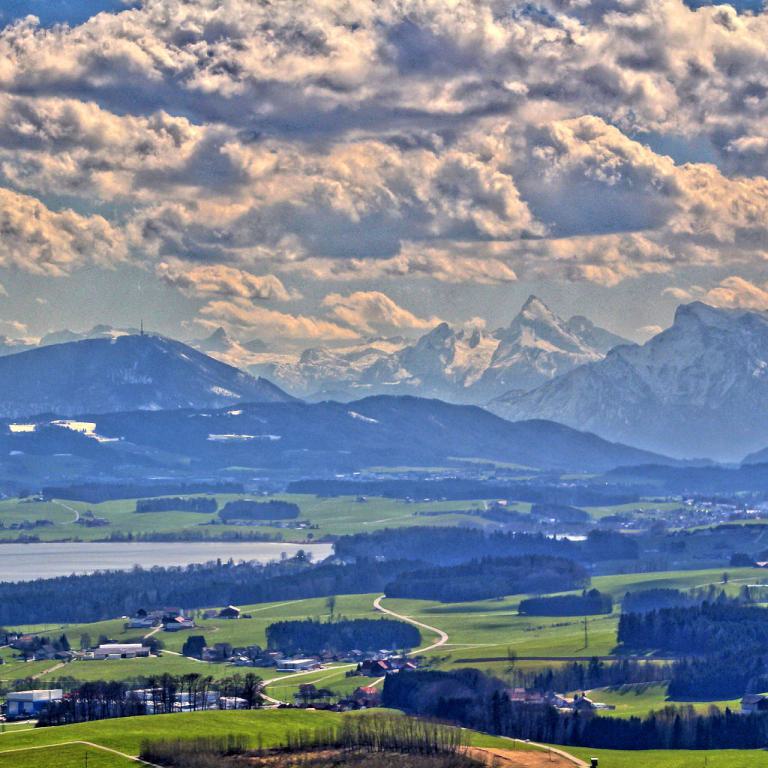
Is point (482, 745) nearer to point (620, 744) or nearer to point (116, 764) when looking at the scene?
point (620, 744)

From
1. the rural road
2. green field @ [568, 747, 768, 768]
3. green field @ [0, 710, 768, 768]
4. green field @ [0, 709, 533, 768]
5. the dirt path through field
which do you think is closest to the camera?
green field @ [0, 709, 533, 768]

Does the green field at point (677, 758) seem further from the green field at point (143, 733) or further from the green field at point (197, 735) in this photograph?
the green field at point (143, 733)

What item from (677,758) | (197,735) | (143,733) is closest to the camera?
(143,733)

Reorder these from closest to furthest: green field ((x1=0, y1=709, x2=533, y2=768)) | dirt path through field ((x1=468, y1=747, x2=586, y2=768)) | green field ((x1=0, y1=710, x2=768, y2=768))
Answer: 1. green field ((x1=0, y1=709, x2=533, y2=768))
2. green field ((x1=0, y1=710, x2=768, y2=768))
3. dirt path through field ((x1=468, y1=747, x2=586, y2=768))

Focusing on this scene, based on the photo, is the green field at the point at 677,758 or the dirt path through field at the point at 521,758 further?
the green field at the point at 677,758

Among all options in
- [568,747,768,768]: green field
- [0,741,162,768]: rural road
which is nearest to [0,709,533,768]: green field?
[0,741,162,768]: rural road

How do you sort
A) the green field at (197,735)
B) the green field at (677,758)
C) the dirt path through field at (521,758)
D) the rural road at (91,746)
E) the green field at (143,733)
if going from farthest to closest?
the green field at (677,758)
the dirt path through field at (521,758)
the rural road at (91,746)
the green field at (197,735)
the green field at (143,733)

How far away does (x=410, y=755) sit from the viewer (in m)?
165

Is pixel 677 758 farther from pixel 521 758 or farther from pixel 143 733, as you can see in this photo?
pixel 143 733

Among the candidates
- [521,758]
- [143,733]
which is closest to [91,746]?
[143,733]

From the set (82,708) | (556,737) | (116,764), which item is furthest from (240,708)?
(116,764)

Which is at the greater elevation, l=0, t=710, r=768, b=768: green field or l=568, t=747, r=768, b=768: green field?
l=0, t=710, r=768, b=768: green field

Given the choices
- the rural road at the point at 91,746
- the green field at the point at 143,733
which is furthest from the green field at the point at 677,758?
the rural road at the point at 91,746

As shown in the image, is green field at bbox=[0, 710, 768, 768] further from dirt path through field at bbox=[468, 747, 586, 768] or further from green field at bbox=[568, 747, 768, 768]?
dirt path through field at bbox=[468, 747, 586, 768]
